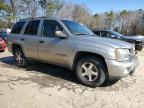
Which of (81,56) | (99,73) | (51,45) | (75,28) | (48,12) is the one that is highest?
(48,12)

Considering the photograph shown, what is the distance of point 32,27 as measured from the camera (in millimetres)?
7676

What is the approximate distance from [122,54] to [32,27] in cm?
339

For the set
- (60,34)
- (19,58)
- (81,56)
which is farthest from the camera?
(19,58)

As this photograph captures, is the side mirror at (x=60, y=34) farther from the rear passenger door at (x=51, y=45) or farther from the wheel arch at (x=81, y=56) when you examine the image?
the wheel arch at (x=81, y=56)

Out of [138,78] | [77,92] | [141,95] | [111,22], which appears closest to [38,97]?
[77,92]

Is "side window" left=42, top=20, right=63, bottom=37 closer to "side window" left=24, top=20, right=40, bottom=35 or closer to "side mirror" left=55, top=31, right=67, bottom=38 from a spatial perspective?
"side mirror" left=55, top=31, right=67, bottom=38

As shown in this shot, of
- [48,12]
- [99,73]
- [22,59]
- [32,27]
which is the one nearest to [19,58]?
[22,59]

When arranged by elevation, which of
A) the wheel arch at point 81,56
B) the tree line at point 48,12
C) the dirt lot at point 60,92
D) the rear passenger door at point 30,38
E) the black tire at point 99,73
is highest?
the tree line at point 48,12

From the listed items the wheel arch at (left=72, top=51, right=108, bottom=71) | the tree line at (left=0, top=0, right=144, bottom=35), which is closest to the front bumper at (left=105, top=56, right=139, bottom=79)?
the wheel arch at (left=72, top=51, right=108, bottom=71)

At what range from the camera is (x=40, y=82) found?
6.22m

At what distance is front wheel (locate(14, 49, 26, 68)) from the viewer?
26.6 ft

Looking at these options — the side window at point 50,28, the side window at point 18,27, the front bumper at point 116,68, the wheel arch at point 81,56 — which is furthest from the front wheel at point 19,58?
the front bumper at point 116,68

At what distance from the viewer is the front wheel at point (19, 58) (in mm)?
8109

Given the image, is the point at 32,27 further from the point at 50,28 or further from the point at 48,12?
the point at 48,12
